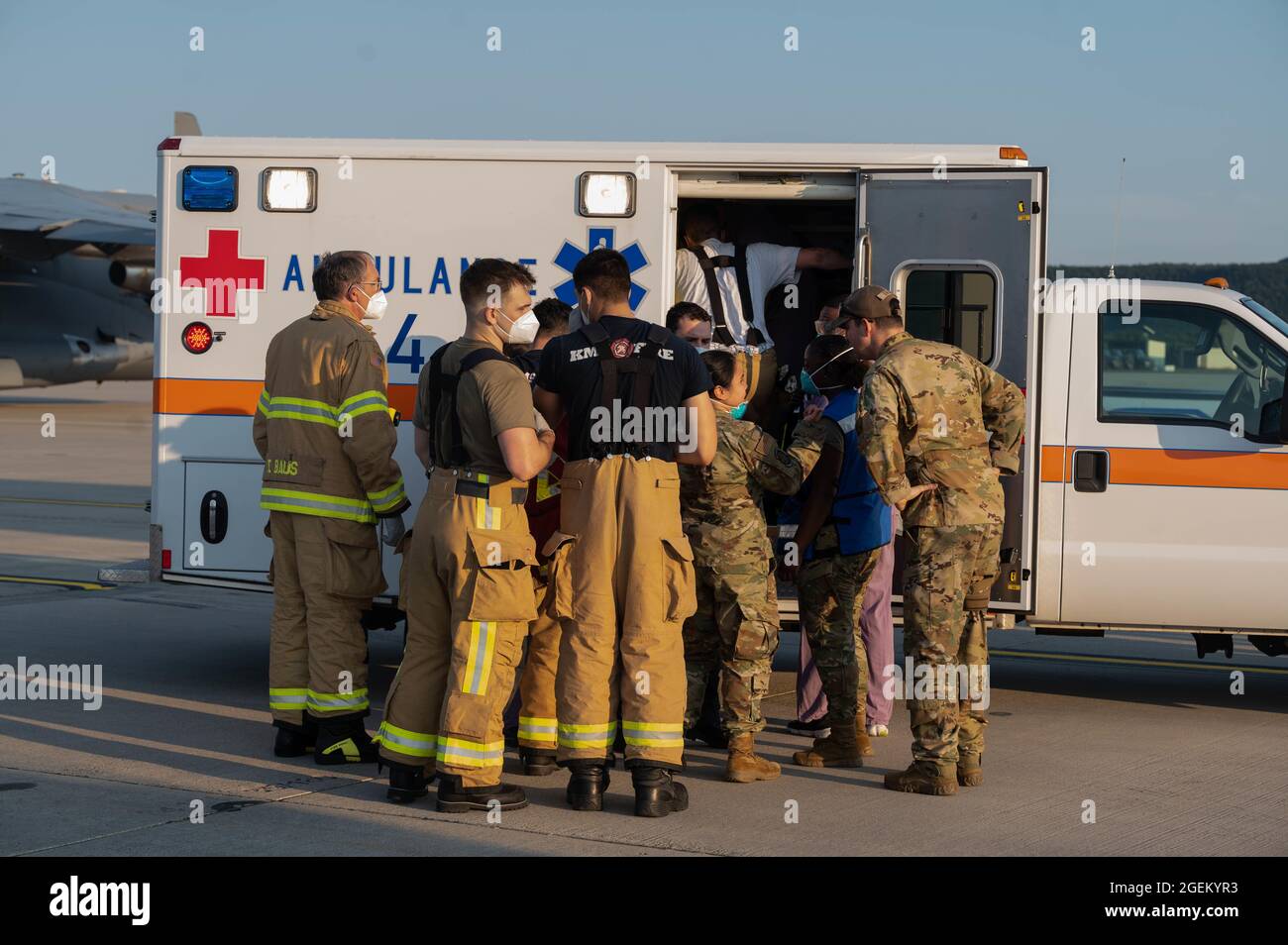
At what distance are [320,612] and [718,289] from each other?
2.96m

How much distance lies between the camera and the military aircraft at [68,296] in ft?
88.8

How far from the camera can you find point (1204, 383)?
7.48 meters

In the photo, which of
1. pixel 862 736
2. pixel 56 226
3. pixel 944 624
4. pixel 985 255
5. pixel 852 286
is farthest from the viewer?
pixel 56 226

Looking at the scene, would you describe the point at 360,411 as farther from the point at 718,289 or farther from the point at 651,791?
the point at 718,289

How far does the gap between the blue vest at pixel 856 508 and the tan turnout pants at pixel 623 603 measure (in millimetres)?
1096

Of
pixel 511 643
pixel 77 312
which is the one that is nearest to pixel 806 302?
pixel 511 643

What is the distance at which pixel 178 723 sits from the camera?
720cm

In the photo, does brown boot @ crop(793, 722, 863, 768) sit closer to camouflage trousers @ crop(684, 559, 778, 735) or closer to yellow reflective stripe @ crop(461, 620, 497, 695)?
camouflage trousers @ crop(684, 559, 778, 735)

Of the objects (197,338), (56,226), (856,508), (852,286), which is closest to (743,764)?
(856,508)

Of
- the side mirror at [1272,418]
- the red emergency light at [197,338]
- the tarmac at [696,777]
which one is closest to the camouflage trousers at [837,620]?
the tarmac at [696,777]

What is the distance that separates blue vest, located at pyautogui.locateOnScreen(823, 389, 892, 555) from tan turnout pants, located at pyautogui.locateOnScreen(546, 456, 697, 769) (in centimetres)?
110

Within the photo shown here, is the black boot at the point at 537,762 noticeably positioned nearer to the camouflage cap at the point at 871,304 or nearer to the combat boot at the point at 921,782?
the combat boot at the point at 921,782
